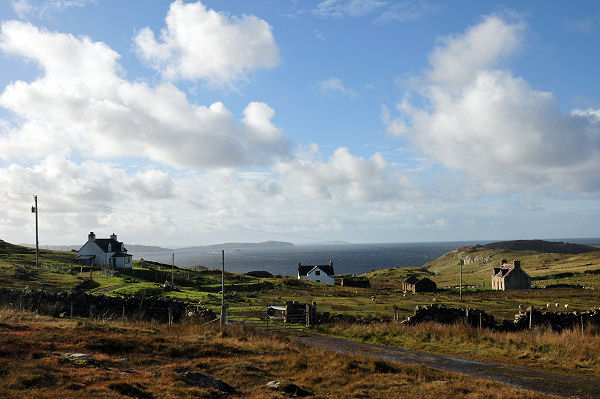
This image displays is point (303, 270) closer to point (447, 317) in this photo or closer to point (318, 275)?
point (318, 275)

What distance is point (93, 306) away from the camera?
124 feet

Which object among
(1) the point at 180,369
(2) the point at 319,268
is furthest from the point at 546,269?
(1) the point at 180,369

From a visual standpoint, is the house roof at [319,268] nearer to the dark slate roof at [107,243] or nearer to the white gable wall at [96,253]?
the dark slate roof at [107,243]

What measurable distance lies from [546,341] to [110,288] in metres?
46.3

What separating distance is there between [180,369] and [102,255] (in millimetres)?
76619

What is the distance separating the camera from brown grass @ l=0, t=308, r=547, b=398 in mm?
15188

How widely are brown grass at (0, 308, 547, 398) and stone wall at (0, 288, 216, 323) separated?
10.9 metres

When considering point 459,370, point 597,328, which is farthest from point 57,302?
point 597,328

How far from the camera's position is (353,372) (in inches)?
764

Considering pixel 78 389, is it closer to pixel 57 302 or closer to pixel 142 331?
pixel 142 331

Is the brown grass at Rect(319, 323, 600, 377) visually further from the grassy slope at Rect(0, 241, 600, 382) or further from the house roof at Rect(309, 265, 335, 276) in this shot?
the house roof at Rect(309, 265, 335, 276)

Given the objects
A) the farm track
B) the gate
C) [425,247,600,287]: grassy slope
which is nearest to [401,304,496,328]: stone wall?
the farm track

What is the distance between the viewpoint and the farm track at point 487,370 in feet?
56.6

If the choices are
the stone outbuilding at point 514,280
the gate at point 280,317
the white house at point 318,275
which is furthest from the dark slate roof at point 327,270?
the gate at point 280,317
